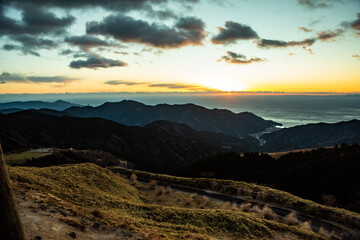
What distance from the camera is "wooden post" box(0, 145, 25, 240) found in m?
3.66

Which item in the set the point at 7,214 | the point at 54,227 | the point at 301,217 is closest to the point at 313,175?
the point at 301,217

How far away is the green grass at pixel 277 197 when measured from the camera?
52.0 feet

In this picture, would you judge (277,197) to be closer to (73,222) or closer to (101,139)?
(73,222)

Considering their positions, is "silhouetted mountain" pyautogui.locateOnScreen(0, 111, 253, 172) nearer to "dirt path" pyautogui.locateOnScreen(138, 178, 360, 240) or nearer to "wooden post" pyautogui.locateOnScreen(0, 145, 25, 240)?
"dirt path" pyautogui.locateOnScreen(138, 178, 360, 240)

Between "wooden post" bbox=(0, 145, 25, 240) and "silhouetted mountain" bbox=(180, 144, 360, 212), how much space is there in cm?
2654

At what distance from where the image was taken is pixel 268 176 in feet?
116

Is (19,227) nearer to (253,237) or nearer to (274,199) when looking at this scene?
(253,237)

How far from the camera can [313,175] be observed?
30312mm

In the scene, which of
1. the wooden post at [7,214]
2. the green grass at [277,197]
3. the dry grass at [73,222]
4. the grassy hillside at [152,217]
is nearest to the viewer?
the wooden post at [7,214]

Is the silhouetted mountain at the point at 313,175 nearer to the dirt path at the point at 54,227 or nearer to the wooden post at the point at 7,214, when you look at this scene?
the dirt path at the point at 54,227

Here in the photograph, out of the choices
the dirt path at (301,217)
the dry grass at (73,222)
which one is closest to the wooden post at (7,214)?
the dry grass at (73,222)

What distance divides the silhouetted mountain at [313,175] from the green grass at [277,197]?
5.98 m

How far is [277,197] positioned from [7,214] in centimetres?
2131

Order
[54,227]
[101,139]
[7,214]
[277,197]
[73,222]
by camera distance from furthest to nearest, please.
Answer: [101,139], [277,197], [73,222], [54,227], [7,214]
